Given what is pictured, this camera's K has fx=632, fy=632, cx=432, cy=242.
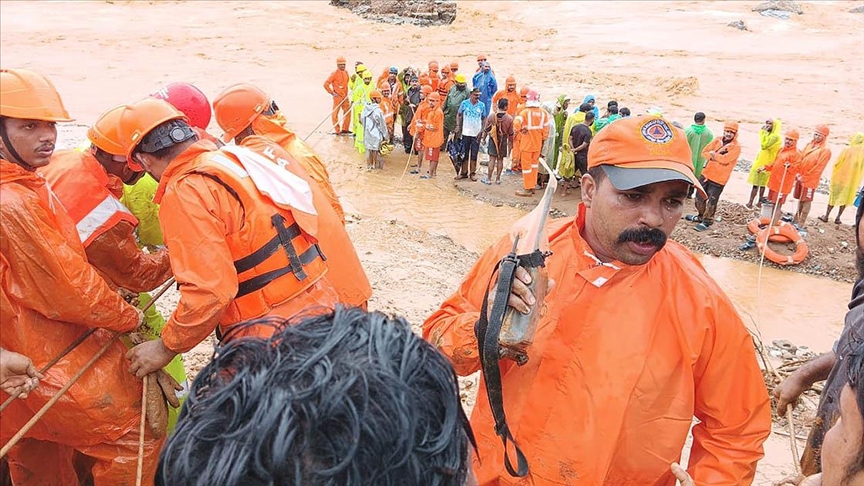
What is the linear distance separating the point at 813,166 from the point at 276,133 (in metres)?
9.32

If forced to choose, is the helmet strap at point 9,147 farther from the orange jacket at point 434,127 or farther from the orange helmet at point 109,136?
the orange jacket at point 434,127

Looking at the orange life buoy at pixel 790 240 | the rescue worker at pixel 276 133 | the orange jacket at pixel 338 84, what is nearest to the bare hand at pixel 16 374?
the rescue worker at pixel 276 133

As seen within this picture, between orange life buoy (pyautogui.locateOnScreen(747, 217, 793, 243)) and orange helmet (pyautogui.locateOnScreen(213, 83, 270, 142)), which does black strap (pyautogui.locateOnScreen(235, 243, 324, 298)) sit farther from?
orange life buoy (pyautogui.locateOnScreen(747, 217, 793, 243))

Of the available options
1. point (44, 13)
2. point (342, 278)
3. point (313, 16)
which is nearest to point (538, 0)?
point (313, 16)

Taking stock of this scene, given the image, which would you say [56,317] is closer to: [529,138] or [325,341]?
[325,341]

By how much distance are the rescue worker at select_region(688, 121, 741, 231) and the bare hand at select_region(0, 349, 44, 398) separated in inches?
391

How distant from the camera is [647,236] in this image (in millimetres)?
2217

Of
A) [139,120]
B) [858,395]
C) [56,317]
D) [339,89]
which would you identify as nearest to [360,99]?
[339,89]

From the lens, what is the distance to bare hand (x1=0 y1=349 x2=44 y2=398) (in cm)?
246

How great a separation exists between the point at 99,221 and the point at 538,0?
41.2m

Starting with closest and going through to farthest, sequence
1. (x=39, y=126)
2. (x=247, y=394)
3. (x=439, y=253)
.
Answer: (x=247, y=394) → (x=39, y=126) → (x=439, y=253)

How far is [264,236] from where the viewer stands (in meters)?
2.93

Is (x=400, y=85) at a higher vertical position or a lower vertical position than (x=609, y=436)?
lower

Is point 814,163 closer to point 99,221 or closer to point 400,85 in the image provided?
point 400,85
